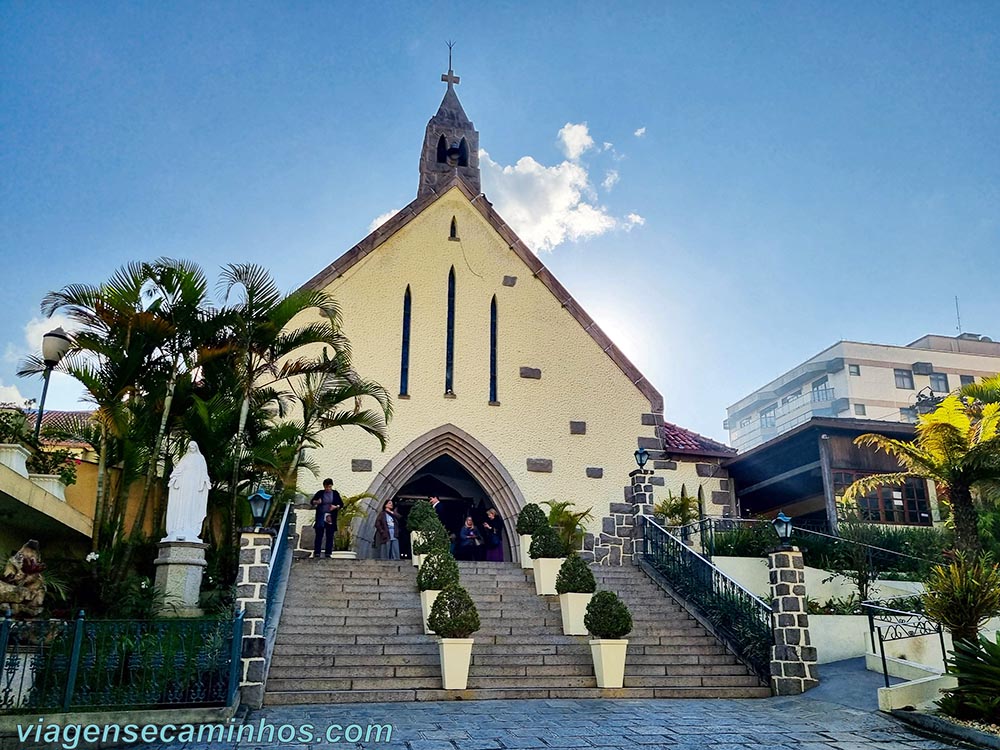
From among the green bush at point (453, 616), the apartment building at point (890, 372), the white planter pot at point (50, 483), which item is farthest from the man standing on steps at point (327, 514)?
the apartment building at point (890, 372)

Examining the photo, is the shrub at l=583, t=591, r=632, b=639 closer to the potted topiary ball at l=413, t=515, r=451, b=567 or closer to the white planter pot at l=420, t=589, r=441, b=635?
the white planter pot at l=420, t=589, r=441, b=635

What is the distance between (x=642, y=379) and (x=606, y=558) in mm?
3908

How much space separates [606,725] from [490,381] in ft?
31.6

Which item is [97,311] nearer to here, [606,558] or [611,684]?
[611,684]

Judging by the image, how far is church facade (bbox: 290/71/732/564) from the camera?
16562mm

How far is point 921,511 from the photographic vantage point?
62.6 feet

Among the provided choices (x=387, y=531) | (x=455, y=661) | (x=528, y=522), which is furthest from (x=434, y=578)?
(x=387, y=531)

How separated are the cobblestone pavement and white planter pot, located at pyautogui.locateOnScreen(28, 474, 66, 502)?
454 cm

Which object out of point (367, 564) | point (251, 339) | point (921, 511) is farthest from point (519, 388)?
point (921, 511)

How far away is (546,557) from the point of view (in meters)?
13.3

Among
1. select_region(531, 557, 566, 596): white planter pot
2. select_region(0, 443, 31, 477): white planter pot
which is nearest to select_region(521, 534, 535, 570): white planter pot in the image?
select_region(531, 557, 566, 596): white planter pot

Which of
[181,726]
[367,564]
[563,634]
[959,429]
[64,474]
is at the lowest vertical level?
[181,726]

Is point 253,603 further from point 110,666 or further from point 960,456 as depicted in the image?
point 960,456

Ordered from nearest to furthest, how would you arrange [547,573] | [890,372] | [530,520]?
1. [547,573]
2. [530,520]
3. [890,372]
